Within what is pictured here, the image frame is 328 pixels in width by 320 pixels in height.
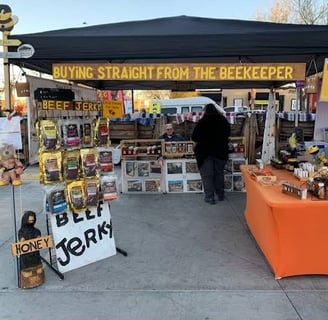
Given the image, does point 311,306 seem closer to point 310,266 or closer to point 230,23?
point 310,266

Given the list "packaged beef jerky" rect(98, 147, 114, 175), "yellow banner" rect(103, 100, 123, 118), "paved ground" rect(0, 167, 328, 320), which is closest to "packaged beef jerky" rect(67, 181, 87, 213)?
"packaged beef jerky" rect(98, 147, 114, 175)

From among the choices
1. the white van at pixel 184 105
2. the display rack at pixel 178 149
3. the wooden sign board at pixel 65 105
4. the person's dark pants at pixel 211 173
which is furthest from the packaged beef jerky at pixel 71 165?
the white van at pixel 184 105

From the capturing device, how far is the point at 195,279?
3.39 meters

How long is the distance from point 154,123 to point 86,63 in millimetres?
5526

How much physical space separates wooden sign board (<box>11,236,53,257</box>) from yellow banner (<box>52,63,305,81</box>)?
5.31 ft

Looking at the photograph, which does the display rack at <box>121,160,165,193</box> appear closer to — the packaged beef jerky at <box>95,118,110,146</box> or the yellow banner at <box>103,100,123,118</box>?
the yellow banner at <box>103,100,123,118</box>

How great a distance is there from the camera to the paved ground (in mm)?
2848

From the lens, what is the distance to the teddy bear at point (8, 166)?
3.24 metres

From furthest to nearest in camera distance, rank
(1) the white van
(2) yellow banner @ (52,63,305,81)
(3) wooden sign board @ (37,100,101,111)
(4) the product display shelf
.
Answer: (1) the white van < (4) the product display shelf < (2) yellow banner @ (52,63,305,81) < (3) wooden sign board @ (37,100,101,111)

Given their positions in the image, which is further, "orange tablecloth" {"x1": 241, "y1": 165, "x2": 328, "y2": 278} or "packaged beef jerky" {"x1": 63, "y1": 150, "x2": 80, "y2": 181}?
"packaged beef jerky" {"x1": 63, "y1": 150, "x2": 80, "y2": 181}

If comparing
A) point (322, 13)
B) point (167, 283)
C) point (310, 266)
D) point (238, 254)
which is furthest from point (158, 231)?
point (322, 13)

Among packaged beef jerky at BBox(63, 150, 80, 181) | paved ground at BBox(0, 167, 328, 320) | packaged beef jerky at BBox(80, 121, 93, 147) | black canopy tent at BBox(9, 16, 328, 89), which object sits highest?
black canopy tent at BBox(9, 16, 328, 89)

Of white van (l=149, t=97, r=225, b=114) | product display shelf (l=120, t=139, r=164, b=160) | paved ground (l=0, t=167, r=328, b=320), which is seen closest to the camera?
paved ground (l=0, t=167, r=328, b=320)

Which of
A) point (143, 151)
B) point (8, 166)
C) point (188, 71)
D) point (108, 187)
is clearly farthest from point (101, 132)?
point (143, 151)
